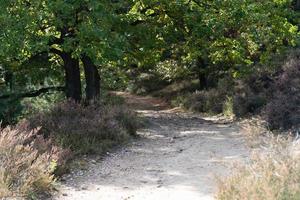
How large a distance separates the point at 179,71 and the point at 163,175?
18.2 m

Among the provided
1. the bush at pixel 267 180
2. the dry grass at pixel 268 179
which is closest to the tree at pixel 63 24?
the dry grass at pixel 268 179

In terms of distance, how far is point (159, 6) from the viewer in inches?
573

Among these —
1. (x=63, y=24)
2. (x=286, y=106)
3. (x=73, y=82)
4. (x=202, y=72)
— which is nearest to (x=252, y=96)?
(x=286, y=106)

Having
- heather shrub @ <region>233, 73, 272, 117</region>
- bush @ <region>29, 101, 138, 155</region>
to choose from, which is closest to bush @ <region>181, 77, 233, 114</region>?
heather shrub @ <region>233, 73, 272, 117</region>

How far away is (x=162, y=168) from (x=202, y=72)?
16065mm

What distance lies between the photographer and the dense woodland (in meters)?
11.1

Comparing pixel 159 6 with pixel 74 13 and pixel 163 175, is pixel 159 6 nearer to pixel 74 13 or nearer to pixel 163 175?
pixel 74 13

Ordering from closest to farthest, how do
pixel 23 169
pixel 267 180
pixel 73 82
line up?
pixel 267 180
pixel 23 169
pixel 73 82

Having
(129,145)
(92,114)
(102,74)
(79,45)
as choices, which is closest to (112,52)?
(79,45)

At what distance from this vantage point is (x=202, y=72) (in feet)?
80.8

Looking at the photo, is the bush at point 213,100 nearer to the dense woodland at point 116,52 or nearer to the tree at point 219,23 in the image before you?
the dense woodland at point 116,52

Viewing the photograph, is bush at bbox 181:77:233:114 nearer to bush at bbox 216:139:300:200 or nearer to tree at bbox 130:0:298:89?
tree at bbox 130:0:298:89

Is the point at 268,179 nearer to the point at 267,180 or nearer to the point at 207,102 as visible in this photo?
the point at 267,180

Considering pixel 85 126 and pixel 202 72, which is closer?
pixel 85 126
